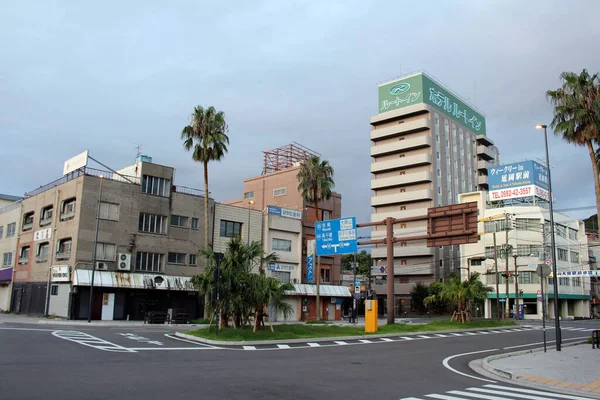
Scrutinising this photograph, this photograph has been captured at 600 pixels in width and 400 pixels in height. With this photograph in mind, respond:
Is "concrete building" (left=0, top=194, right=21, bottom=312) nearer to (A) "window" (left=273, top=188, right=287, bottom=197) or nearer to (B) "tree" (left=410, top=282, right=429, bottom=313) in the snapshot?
(A) "window" (left=273, top=188, right=287, bottom=197)

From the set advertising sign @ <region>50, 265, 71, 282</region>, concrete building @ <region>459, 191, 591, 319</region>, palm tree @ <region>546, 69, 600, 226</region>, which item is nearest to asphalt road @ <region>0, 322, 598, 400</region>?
palm tree @ <region>546, 69, 600, 226</region>

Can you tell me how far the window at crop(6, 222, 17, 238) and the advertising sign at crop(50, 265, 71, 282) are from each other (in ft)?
46.6

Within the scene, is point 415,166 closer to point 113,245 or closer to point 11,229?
point 113,245

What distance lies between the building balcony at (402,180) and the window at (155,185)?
53258 millimetres

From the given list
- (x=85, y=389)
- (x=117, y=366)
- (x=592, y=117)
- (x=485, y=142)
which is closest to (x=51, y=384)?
(x=85, y=389)

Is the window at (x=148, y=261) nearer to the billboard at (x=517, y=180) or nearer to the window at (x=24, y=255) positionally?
the window at (x=24, y=255)

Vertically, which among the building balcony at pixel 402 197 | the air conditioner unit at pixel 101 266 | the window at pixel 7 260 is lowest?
the air conditioner unit at pixel 101 266

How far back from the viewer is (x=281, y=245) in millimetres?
56312

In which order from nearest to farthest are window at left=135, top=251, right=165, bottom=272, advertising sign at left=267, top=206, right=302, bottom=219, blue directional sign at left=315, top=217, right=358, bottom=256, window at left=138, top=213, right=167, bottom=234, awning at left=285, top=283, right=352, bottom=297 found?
1. blue directional sign at left=315, top=217, right=358, bottom=256
2. window at left=135, top=251, right=165, bottom=272
3. window at left=138, top=213, right=167, bottom=234
4. awning at left=285, top=283, right=352, bottom=297
5. advertising sign at left=267, top=206, right=302, bottom=219

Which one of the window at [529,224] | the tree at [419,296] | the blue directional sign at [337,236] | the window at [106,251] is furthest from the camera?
the tree at [419,296]

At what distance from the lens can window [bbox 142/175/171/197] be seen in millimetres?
46031

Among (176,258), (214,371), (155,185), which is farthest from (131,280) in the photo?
(214,371)

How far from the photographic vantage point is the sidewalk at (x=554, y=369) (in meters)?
13.2

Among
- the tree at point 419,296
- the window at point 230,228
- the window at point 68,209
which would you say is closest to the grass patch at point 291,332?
the window at point 68,209
